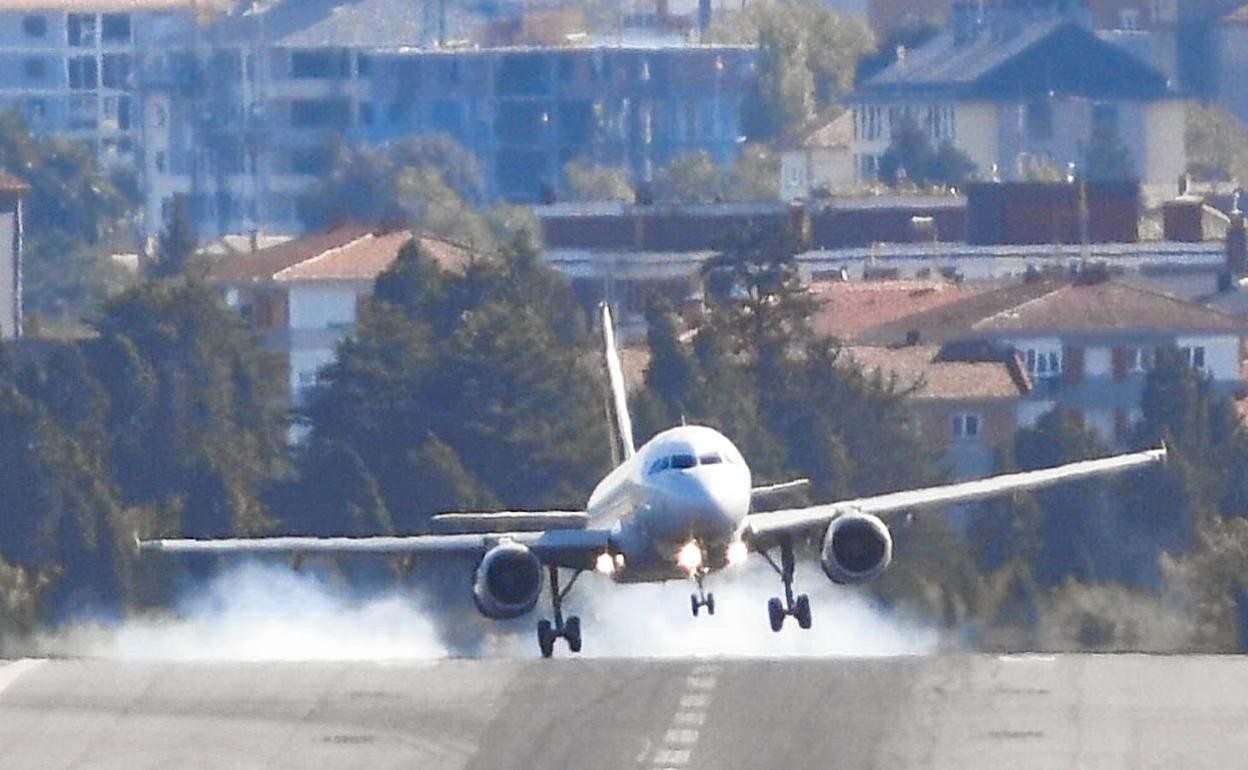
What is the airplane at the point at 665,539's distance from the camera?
57031 mm

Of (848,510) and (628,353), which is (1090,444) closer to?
(628,353)

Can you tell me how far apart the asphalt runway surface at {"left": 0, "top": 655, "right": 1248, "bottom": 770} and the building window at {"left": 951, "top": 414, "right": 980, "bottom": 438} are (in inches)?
3480

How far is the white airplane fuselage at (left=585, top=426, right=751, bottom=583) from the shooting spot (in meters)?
56.7

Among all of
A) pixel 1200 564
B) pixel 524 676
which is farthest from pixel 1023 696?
pixel 1200 564

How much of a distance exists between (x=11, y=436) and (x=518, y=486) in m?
13.6

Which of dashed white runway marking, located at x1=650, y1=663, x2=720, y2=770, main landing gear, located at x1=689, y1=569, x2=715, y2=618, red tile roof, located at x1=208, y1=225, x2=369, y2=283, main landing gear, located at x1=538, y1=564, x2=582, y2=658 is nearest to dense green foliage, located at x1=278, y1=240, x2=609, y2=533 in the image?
red tile roof, located at x1=208, y1=225, x2=369, y2=283

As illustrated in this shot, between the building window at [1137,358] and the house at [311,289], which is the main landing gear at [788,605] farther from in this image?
the house at [311,289]

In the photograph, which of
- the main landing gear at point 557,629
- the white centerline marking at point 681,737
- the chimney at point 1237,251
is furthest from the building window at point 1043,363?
the white centerline marking at point 681,737

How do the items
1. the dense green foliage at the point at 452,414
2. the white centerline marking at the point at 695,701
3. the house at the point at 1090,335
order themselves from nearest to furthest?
the white centerline marking at the point at 695,701, the dense green foliage at the point at 452,414, the house at the point at 1090,335

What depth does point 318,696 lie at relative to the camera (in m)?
54.2

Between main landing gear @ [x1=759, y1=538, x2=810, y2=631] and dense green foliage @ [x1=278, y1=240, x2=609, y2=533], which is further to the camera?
dense green foliage @ [x1=278, y1=240, x2=609, y2=533]

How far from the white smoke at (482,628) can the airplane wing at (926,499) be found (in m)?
10.1

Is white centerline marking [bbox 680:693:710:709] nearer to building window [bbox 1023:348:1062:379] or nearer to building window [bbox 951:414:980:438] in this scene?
building window [bbox 951:414:980:438]

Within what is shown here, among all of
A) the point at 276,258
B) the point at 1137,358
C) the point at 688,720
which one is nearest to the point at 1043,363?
the point at 1137,358
